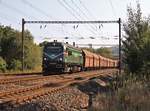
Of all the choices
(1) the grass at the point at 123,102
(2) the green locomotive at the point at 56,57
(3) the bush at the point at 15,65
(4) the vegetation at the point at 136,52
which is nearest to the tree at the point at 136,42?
(4) the vegetation at the point at 136,52

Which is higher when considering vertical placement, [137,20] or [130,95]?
[137,20]

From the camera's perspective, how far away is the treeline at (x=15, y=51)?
59.5 m

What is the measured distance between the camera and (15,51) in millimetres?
62125

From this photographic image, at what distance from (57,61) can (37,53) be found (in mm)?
25510

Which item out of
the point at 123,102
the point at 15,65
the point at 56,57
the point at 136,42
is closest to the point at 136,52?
the point at 136,42

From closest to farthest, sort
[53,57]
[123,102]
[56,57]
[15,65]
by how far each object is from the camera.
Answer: [123,102] < [56,57] < [53,57] < [15,65]

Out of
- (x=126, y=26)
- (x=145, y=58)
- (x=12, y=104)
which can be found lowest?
(x=12, y=104)

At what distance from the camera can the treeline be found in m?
59.5

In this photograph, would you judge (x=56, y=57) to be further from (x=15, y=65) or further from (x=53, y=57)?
(x=15, y=65)

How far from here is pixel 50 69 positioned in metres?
44.3

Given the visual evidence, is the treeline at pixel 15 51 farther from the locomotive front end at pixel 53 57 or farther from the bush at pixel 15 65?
the locomotive front end at pixel 53 57

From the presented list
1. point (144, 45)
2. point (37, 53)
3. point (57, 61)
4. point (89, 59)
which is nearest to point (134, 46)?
point (144, 45)

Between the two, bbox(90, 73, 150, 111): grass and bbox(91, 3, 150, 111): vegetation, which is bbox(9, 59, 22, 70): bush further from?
bbox(90, 73, 150, 111): grass

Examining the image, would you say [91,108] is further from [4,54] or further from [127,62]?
[4,54]
